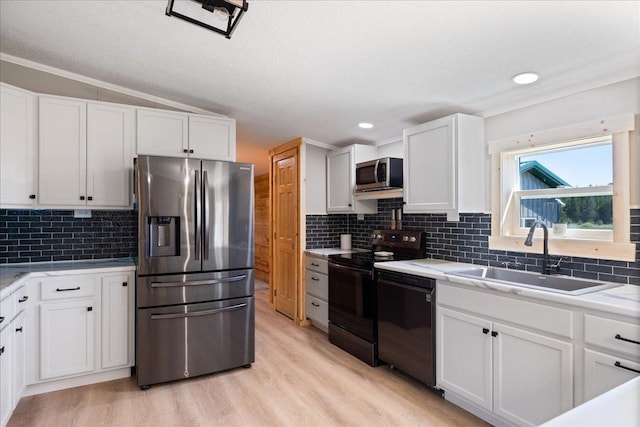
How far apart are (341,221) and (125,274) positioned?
2523mm

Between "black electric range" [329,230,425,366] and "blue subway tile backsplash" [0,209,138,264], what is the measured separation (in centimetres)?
183

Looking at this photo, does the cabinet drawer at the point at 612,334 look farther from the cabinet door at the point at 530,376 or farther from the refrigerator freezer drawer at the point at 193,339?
the refrigerator freezer drawer at the point at 193,339

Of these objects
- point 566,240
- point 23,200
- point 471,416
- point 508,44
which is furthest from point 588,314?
point 23,200

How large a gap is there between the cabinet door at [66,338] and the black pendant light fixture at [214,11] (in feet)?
7.07

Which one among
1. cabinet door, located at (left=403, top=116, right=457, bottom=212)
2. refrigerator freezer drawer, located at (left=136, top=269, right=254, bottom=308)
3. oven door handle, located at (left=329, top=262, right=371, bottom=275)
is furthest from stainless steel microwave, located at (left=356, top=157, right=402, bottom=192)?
refrigerator freezer drawer, located at (left=136, top=269, right=254, bottom=308)

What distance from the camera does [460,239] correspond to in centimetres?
301

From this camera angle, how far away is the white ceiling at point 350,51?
1691mm

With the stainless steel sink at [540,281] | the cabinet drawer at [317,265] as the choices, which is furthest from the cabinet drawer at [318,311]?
the stainless steel sink at [540,281]

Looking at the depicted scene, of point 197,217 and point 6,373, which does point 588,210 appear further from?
point 6,373

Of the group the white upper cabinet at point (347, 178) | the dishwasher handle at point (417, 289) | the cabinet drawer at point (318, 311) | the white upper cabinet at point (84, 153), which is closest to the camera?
the dishwasher handle at point (417, 289)

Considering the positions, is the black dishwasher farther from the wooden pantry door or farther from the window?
the wooden pantry door

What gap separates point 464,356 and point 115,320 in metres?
2.54

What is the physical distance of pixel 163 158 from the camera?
267 centimetres

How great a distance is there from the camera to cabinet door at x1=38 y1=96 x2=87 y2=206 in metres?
2.75
